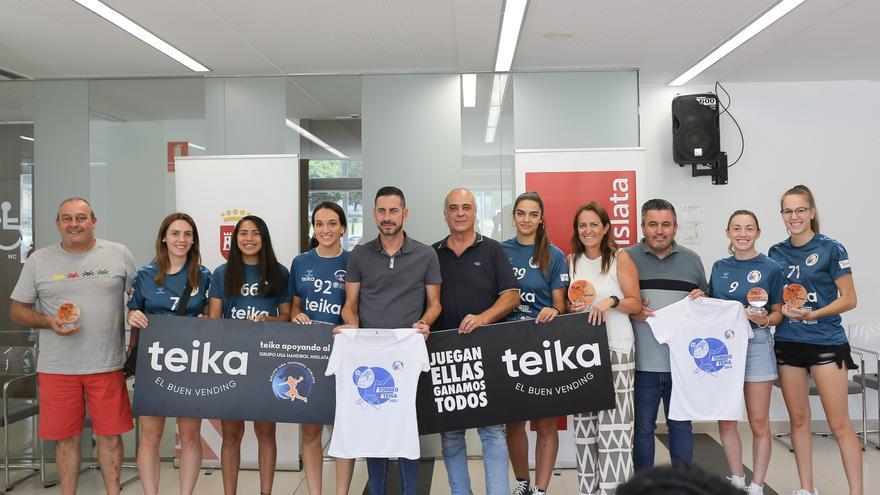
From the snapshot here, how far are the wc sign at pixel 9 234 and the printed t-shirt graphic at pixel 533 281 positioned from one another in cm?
399

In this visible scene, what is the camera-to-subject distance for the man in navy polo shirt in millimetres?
3430

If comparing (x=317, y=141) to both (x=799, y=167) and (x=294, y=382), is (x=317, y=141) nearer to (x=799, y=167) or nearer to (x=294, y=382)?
(x=294, y=382)

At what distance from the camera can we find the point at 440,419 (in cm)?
342

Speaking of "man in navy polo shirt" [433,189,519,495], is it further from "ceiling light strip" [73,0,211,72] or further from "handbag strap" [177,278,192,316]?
"ceiling light strip" [73,0,211,72]

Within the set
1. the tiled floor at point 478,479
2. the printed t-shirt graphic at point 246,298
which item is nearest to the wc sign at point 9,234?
the tiled floor at point 478,479

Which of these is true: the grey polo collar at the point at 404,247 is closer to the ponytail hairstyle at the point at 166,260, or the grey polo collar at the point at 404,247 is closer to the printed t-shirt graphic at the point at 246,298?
the printed t-shirt graphic at the point at 246,298

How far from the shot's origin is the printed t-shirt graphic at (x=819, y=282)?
3.62m

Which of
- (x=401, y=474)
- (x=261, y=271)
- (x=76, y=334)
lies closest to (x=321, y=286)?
(x=261, y=271)

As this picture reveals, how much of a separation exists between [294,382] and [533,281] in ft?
4.55

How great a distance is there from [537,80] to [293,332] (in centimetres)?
289

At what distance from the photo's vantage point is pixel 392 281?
133 inches

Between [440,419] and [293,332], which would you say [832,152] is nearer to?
[440,419]

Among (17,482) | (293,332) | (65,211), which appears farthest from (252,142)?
(17,482)

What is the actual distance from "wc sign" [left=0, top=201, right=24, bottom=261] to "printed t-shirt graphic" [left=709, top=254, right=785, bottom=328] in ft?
16.7
